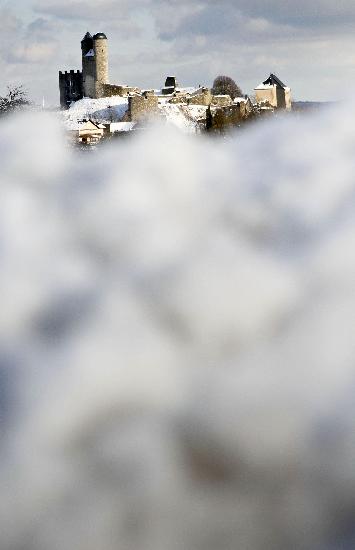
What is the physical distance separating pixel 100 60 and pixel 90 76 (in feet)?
3.04

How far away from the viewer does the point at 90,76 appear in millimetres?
38969

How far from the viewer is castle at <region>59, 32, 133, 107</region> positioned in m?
38.5

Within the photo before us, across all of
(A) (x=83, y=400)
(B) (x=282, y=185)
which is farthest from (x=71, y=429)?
(B) (x=282, y=185)

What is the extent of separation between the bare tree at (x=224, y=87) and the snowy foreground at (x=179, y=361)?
39.3 metres

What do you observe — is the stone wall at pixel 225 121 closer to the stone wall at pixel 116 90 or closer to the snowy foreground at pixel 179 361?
the snowy foreground at pixel 179 361

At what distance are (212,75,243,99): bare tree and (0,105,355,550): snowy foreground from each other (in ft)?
129

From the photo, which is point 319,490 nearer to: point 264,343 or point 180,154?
point 264,343

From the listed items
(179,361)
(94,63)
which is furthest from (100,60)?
(179,361)

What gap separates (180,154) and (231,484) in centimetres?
26

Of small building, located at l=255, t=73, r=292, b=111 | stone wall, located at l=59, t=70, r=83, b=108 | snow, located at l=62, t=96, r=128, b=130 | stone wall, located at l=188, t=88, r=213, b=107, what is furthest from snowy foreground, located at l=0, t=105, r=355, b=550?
stone wall, located at l=59, t=70, r=83, b=108

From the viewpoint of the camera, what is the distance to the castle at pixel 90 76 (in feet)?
126

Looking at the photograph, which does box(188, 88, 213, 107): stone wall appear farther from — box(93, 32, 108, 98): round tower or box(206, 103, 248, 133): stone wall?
box(206, 103, 248, 133): stone wall

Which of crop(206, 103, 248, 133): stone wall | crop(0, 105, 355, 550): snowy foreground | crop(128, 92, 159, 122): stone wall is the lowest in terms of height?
crop(0, 105, 355, 550): snowy foreground

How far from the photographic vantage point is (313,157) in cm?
54
